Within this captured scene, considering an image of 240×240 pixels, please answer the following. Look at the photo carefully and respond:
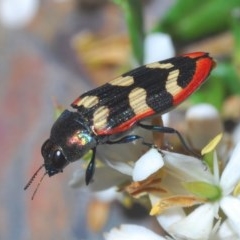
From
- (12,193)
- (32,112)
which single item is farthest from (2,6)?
(12,193)

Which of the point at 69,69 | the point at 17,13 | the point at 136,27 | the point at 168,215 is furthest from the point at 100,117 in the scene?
the point at 17,13

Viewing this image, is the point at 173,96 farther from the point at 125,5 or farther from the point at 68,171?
the point at 68,171

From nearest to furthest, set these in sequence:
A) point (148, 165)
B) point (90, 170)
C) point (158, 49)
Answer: point (148, 165)
point (90, 170)
point (158, 49)

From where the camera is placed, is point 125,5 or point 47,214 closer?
point 125,5

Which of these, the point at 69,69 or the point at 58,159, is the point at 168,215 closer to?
the point at 58,159

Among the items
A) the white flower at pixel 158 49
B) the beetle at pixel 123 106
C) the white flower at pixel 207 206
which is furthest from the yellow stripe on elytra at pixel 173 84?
the white flower at pixel 158 49

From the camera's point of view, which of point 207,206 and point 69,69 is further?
point 69,69

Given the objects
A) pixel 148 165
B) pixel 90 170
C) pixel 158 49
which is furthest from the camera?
pixel 158 49
